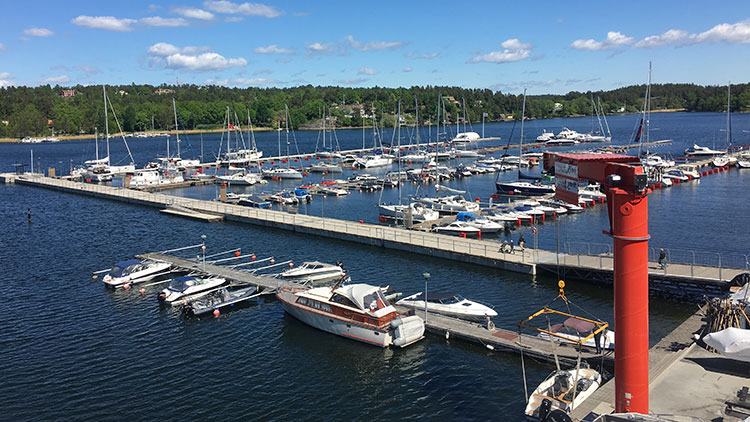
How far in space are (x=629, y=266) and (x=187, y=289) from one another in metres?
30.4

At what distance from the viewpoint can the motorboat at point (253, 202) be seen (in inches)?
2940

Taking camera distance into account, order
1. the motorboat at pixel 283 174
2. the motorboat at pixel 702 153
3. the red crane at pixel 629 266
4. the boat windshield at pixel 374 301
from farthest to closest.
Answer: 1. the motorboat at pixel 702 153
2. the motorboat at pixel 283 174
3. the boat windshield at pixel 374 301
4. the red crane at pixel 629 266

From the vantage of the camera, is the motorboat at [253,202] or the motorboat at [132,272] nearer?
the motorboat at [132,272]

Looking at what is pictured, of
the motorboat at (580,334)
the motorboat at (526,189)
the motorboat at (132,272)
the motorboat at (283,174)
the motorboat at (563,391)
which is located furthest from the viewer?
the motorboat at (283,174)

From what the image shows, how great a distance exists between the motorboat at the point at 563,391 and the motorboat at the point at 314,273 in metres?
21.5

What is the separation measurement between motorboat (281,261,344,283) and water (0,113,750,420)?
7.02 feet

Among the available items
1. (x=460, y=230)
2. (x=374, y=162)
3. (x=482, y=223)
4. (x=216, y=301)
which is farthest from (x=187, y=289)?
(x=374, y=162)

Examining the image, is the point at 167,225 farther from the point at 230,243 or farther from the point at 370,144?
the point at 370,144

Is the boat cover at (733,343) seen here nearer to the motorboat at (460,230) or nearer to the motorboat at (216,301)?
the motorboat at (216,301)

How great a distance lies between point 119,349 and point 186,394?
736cm

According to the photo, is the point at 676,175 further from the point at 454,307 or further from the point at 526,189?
the point at 454,307

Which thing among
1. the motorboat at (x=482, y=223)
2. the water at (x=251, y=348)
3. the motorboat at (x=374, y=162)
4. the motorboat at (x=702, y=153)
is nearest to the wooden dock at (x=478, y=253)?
the water at (x=251, y=348)

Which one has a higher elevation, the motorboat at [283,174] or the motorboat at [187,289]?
the motorboat at [283,174]

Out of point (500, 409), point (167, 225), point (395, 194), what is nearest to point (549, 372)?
point (500, 409)
